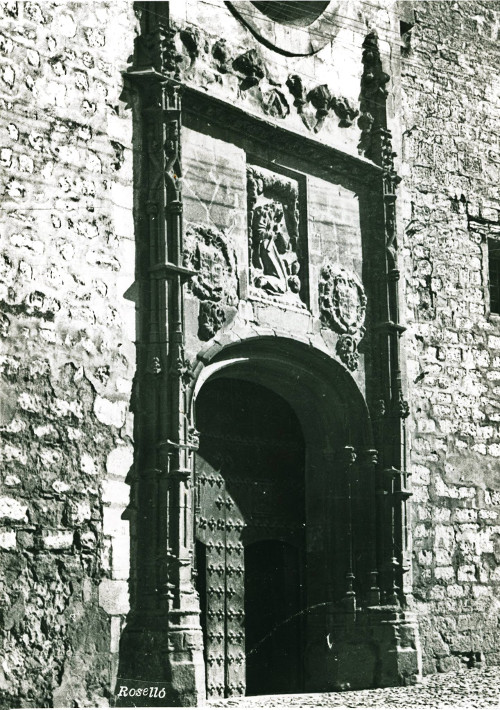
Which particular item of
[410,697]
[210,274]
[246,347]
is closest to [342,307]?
[246,347]

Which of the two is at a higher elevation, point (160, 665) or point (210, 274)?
point (210, 274)

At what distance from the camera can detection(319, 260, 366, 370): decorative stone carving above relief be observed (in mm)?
10414

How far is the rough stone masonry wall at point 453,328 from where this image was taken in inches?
439

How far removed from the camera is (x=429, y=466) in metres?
11.2

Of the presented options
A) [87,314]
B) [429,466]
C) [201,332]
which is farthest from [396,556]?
[87,314]

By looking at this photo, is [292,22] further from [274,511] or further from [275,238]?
[274,511]

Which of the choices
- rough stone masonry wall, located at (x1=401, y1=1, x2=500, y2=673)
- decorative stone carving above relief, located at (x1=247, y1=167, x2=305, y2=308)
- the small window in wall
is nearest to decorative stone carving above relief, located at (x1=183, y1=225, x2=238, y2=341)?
decorative stone carving above relief, located at (x1=247, y1=167, x2=305, y2=308)

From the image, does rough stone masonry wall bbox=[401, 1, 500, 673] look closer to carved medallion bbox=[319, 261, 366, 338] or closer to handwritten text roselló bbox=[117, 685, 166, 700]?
carved medallion bbox=[319, 261, 366, 338]

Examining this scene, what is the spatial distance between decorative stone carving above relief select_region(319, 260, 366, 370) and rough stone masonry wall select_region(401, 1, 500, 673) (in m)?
0.79

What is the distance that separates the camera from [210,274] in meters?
9.46

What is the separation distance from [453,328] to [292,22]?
2.91m

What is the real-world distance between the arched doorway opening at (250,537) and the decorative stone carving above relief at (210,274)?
0.81 m

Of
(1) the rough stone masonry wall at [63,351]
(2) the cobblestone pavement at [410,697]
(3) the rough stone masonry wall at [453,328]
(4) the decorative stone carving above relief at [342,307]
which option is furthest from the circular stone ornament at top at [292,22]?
(2) the cobblestone pavement at [410,697]

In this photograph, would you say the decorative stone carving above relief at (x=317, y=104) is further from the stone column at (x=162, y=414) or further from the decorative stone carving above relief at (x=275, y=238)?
the stone column at (x=162, y=414)
